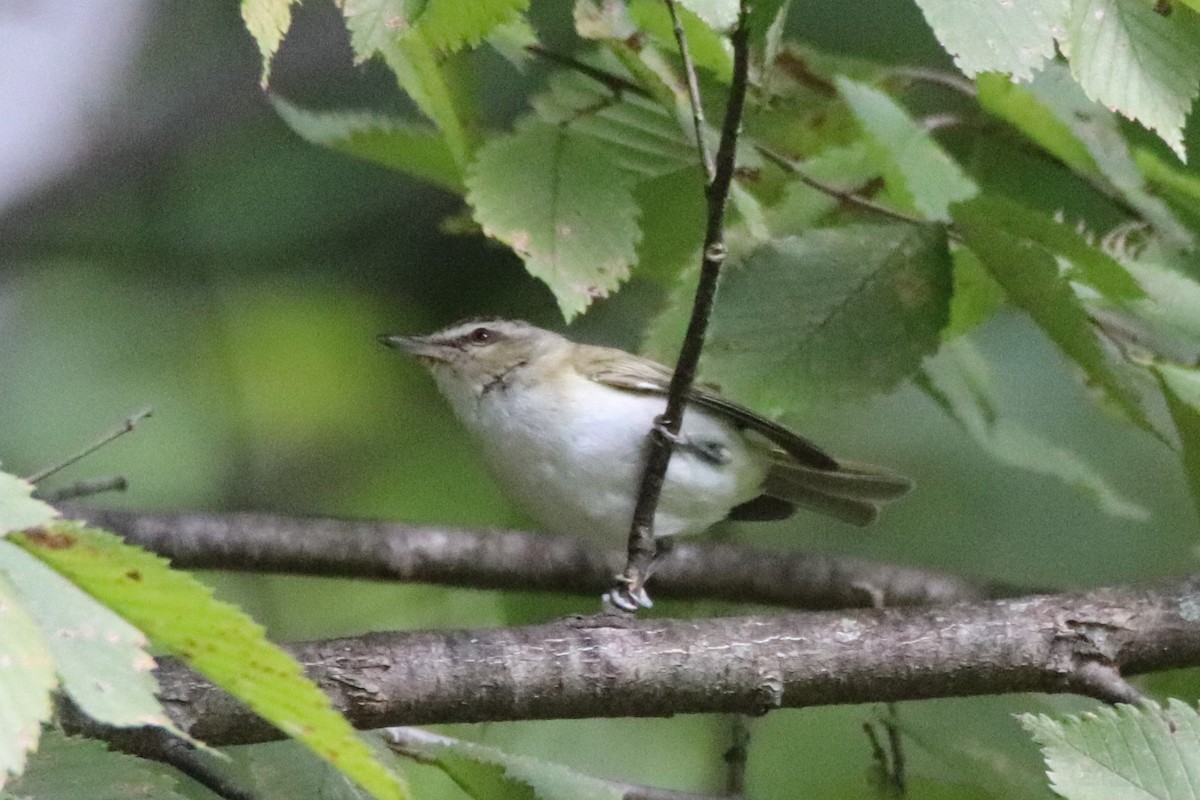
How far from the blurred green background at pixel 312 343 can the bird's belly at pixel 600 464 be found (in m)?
1.11

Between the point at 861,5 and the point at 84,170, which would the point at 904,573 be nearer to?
the point at 861,5

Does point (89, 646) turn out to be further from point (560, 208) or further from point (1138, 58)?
point (1138, 58)

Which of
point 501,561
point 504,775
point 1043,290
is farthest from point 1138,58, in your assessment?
point 501,561

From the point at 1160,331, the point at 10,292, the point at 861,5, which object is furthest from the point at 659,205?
the point at 10,292

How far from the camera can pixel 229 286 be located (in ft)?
14.8

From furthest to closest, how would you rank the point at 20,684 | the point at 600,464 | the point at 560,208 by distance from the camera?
the point at 600,464 < the point at 560,208 < the point at 20,684

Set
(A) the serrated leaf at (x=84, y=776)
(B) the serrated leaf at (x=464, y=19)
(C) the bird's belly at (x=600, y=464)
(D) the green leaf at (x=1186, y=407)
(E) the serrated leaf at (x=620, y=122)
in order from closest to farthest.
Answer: (A) the serrated leaf at (x=84, y=776) < (B) the serrated leaf at (x=464, y=19) < (D) the green leaf at (x=1186, y=407) < (E) the serrated leaf at (x=620, y=122) < (C) the bird's belly at (x=600, y=464)

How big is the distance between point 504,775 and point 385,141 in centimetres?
116

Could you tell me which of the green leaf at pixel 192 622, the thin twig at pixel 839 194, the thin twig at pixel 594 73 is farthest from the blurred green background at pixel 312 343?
the green leaf at pixel 192 622

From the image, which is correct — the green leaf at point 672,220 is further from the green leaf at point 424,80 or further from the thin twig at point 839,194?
the green leaf at point 424,80

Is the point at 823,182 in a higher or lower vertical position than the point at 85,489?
higher

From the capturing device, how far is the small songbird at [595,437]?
2584mm

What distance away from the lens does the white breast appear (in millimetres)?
2580

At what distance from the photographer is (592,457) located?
2.57m
